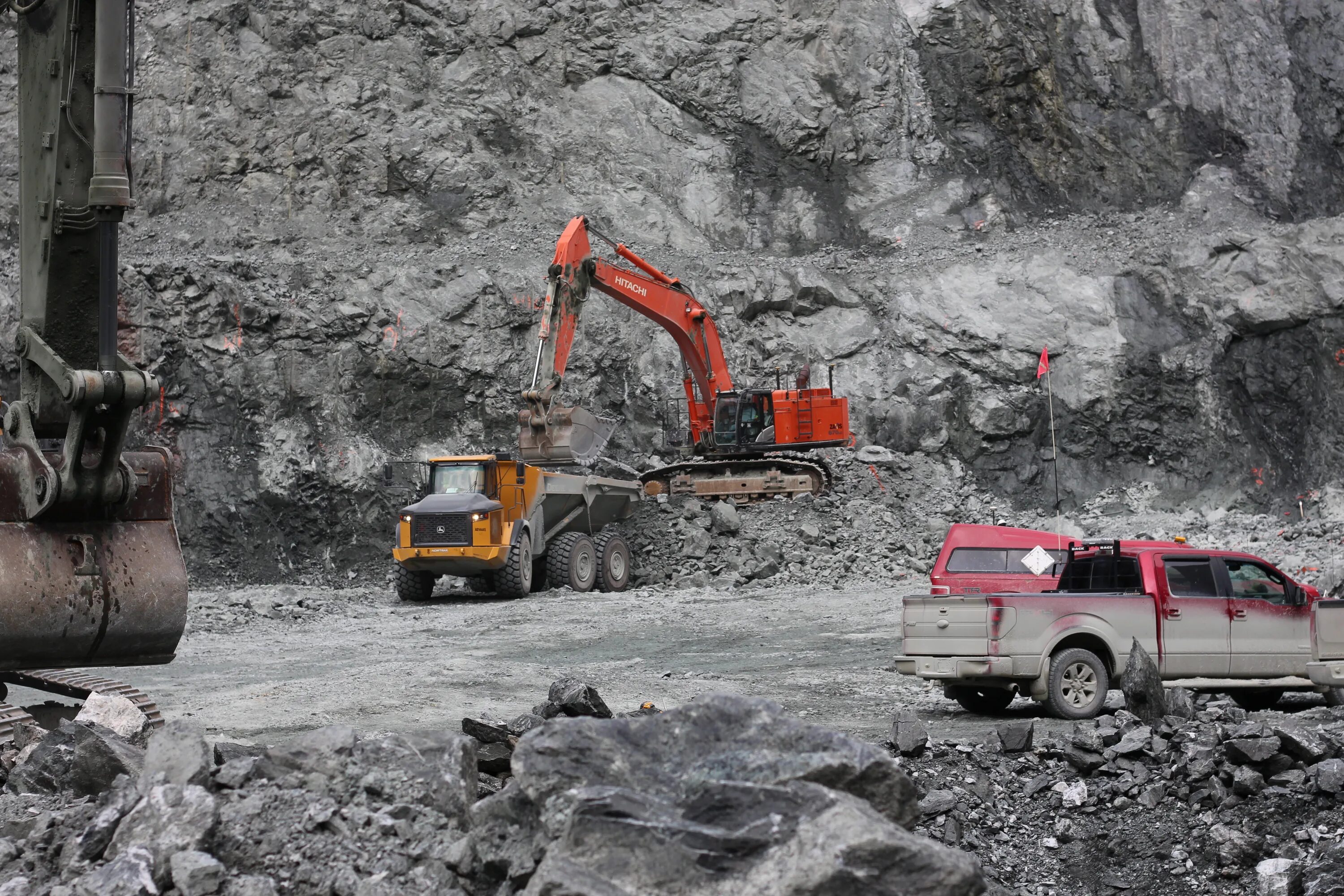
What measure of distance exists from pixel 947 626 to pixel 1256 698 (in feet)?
10.7

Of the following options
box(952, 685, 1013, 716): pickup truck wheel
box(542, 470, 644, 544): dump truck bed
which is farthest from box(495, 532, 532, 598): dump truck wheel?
box(952, 685, 1013, 716): pickup truck wheel

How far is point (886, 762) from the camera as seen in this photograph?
4410mm

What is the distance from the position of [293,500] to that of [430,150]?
1084 cm

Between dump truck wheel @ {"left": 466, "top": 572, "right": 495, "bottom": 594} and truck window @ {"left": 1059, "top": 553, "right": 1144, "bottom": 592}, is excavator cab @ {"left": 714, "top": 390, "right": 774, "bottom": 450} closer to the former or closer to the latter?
dump truck wheel @ {"left": 466, "top": 572, "right": 495, "bottom": 594}

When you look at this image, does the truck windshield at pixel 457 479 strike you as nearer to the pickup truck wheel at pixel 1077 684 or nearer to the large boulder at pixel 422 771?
the pickup truck wheel at pixel 1077 684

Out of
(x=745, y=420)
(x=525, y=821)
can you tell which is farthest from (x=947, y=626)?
(x=745, y=420)

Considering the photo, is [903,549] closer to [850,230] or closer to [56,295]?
[850,230]

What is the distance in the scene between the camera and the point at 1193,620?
11102 mm

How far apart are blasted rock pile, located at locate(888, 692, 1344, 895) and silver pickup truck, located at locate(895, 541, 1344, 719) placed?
2.57m

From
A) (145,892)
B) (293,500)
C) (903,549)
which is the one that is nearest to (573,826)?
(145,892)

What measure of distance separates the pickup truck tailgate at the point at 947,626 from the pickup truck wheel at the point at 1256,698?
2.84 metres

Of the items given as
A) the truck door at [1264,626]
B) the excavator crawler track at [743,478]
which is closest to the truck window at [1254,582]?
the truck door at [1264,626]

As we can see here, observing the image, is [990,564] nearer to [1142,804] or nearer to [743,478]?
[1142,804]

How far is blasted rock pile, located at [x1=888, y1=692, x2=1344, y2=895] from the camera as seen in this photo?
621cm
